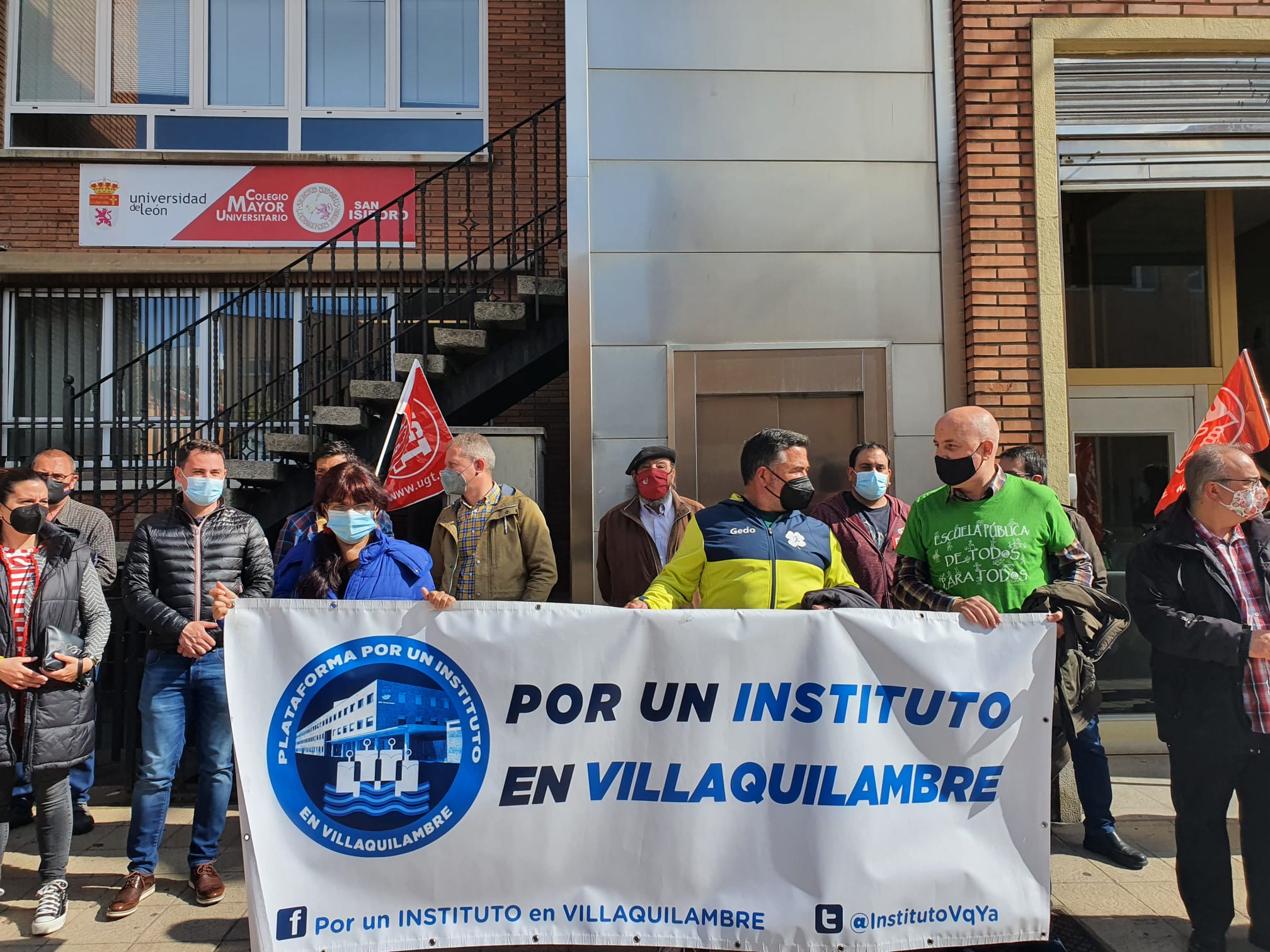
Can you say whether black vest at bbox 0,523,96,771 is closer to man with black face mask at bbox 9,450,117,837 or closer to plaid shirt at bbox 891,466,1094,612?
man with black face mask at bbox 9,450,117,837

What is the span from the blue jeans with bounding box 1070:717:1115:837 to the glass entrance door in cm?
383

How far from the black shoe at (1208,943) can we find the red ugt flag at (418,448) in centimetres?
409

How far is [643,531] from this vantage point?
468 cm

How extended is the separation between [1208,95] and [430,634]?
6.00m

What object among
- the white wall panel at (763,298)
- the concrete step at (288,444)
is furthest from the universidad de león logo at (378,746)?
the concrete step at (288,444)

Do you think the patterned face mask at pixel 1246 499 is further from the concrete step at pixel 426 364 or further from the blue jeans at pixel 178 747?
the concrete step at pixel 426 364

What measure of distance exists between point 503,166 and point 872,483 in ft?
22.0

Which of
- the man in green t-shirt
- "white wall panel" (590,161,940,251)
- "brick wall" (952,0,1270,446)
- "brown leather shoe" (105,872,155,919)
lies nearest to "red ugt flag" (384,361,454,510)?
"white wall panel" (590,161,940,251)

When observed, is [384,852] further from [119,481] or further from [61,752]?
[119,481]

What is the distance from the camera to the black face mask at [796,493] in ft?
10.9

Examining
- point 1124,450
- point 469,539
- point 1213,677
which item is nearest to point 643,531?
point 469,539

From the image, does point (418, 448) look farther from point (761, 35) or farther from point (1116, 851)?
point (1116, 851)

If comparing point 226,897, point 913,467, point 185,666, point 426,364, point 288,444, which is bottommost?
point 226,897

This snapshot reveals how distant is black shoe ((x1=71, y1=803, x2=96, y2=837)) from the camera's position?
4.62 metres
